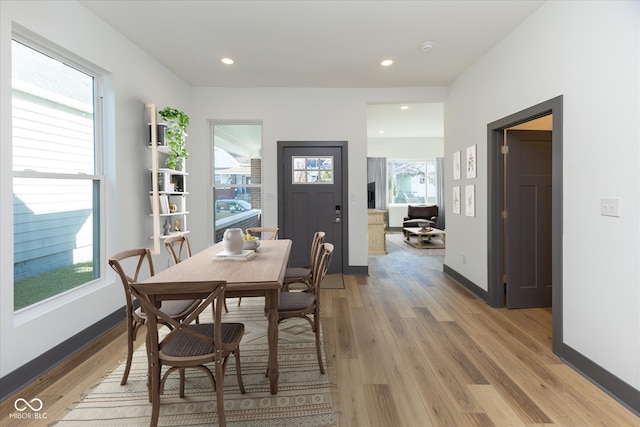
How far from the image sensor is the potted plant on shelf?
3.59m

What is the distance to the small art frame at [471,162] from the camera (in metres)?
3.85

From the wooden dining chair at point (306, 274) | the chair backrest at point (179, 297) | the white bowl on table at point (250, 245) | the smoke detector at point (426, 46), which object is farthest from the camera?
the smoke detector at point (426, 46)

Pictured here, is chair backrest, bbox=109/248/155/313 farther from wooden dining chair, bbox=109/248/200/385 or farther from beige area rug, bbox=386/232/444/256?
beige area rug, bbox=386/232/444/256

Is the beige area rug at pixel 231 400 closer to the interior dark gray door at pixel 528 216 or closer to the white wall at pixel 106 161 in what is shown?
the white wall at pixel 106 161

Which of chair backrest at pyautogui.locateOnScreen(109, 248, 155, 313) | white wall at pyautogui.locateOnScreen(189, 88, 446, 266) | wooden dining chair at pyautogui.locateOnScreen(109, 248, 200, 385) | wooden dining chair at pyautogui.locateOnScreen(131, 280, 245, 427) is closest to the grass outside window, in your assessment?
chair backrest at pyautogui.locateOnScreen(109, 248, 155, 313)

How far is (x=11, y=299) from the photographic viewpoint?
2.06 meters

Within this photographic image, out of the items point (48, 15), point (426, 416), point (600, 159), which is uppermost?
point (48, 15)

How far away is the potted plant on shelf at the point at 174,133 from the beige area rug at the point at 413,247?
486cm

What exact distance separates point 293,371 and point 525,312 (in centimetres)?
256

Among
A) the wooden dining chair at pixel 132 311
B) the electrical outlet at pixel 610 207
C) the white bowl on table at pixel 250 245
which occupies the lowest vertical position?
the wooden dining chair at pixel 132 311

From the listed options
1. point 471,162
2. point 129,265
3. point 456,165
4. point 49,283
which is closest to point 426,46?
point 471,162

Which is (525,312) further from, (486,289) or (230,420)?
(230,420)

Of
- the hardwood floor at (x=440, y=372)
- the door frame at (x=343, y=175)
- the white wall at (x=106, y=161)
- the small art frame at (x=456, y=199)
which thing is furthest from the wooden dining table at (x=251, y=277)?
the small art frame at (x=456, y=199)

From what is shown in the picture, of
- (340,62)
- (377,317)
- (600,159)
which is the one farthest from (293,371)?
(340,62)
